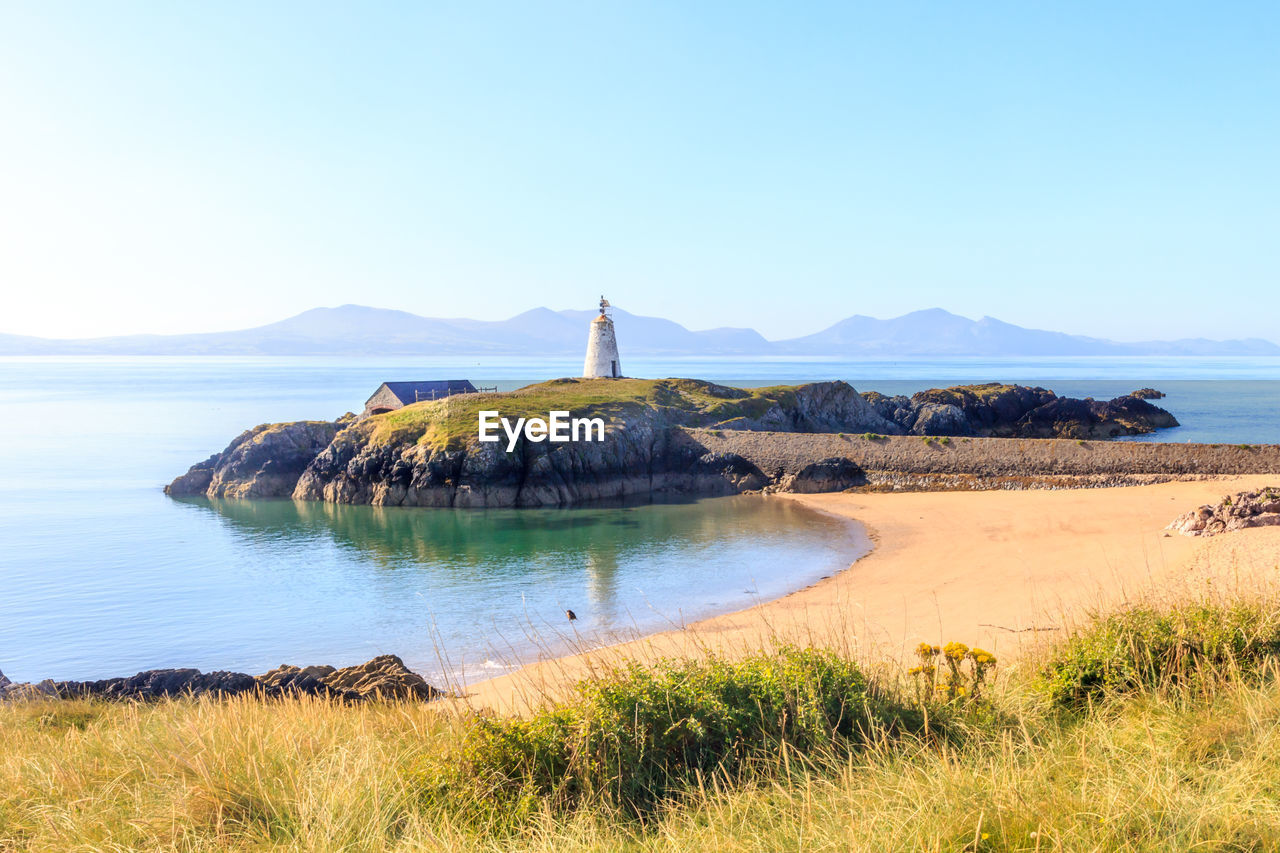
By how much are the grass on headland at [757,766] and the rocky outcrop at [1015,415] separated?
52.4 meters

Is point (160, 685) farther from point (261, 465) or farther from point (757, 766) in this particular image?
point (261, 465)

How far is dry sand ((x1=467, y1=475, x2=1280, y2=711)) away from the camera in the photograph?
9.45 meters

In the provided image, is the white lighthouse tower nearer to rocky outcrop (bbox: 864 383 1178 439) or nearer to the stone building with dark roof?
Answer: the stone building with dark roof

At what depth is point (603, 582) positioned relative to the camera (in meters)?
21.8

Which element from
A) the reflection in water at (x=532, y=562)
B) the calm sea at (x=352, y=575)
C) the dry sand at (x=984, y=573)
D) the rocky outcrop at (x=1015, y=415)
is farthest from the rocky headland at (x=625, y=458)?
the rocky outcrop at (x=1015, y=415)

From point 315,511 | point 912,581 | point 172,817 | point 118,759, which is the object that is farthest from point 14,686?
point 315,511

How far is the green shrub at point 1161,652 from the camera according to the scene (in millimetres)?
6086

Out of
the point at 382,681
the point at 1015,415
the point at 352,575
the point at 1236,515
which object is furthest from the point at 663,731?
the point at 1015,415

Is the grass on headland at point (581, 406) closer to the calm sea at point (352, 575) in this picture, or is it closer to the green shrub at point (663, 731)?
the calm sea at point (352, 575)

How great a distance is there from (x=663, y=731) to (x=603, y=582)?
16.5 m

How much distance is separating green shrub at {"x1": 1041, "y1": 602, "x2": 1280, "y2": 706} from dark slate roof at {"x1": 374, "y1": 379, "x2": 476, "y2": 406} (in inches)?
1986

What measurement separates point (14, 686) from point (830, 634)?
12639 millimetres

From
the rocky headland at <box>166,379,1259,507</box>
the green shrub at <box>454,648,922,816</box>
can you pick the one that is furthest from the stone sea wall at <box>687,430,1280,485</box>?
the green shrub at <box>454,648,922,816</box>

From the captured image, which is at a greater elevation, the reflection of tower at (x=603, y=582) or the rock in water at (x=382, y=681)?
the rock in water at (x=382, y=681)
